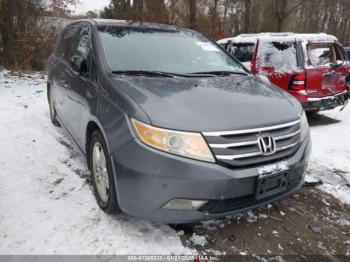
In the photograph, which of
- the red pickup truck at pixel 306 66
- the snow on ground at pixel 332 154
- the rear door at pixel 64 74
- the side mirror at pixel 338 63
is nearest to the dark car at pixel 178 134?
the rear door at pixel 64 74

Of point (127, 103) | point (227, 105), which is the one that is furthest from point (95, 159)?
point (227, 105)

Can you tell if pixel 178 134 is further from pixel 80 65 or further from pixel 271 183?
→ pixel 80 65

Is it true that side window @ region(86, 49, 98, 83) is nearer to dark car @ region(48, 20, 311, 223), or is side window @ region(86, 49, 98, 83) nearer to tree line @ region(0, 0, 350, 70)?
dark car @ region(48, 20, 311, 223)

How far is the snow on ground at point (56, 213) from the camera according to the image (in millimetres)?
2592

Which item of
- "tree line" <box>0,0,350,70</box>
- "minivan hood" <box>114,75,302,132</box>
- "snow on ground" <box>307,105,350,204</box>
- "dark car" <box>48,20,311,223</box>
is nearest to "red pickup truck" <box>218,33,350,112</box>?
"snow on ground" <box>307,105,350,204</box>

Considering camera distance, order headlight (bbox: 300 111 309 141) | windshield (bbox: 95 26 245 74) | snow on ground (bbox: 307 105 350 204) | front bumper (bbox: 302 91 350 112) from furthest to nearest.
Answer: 1. front bumper (bbox: 302 91 350 112)
2. snow on ground (bbox: 307 105 350 204)
3. windshield (bbox: 95 26 245 74)
4. headlight (bbox: 300 111 309 141)

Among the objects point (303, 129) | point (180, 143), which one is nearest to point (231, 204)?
point (180, 143)

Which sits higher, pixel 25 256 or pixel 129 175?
pixel 129 175

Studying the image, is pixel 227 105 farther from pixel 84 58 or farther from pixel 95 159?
pixel 84 58

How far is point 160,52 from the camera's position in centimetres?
355

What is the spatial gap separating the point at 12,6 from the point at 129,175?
13.5 meters

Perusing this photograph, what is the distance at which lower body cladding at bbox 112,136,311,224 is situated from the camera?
2.31 meters

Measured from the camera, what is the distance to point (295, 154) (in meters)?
2.79

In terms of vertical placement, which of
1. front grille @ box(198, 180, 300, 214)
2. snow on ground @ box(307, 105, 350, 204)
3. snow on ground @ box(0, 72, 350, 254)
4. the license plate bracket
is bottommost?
snow on ground @ box(307, 105, 350, 204)
